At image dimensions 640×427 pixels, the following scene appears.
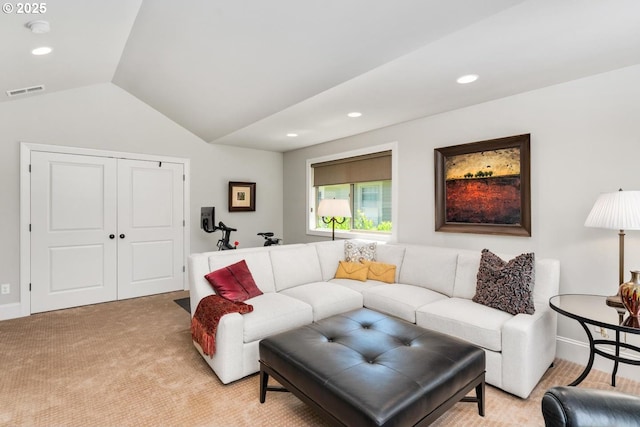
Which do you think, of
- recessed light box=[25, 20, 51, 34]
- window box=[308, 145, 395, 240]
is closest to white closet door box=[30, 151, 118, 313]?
recessed light box=[25, 20, 51, 34]

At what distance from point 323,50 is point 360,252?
230 centimetres

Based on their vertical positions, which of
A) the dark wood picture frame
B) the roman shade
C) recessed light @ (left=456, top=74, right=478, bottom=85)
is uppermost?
recessed light @ (left=456, top=74, right=478, bottom=85)

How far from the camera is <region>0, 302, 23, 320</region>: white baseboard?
367 cm

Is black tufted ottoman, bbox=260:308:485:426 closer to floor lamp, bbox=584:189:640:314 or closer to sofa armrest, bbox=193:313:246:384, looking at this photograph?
sofa armrest, bbox=193:313:246:384

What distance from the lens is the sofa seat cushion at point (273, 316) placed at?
244cm

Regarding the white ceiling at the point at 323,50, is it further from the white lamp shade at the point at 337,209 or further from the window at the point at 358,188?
the white lamp shade at the point at 337,209

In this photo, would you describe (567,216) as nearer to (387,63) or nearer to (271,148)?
(387,63)


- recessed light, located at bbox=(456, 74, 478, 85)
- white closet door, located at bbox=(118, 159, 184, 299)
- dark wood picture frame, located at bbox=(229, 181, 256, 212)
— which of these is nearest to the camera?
recessed light, located at bbox=(456, 74, 478, 85)

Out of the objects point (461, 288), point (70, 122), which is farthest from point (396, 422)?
point (70, 122)

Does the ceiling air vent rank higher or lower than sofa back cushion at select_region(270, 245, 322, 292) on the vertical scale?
higher

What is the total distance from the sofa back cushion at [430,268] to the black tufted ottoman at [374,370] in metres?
1.09

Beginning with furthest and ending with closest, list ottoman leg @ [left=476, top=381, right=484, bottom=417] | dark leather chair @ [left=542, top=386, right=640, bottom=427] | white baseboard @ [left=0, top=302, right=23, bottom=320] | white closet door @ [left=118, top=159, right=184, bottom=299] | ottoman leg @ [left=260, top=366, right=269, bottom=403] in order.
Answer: white closet door @ [left=118, top=159, right=184, bottom=299]
white baseboard @ [left=0, top=302, right=23, bottom=320]
ottoman leg @ [left=260, top=366, right=269, bottom=403]
ottoman leg @ [left=476, top=381, right=484, bottom=417]
dark leather chair @ [left=542, top=386, right=640, bottom=427]

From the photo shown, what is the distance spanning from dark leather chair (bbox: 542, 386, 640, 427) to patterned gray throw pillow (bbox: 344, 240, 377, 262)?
8.70ft

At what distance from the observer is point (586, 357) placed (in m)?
2.61
